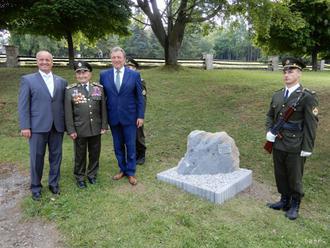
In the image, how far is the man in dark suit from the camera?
4508 mm

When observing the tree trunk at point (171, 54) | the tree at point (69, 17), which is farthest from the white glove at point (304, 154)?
the tree trunk at point (171, 54)

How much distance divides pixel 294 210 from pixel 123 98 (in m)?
2.68

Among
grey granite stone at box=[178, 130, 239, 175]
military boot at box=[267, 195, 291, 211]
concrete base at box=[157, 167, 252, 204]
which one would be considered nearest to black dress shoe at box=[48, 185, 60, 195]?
concrete base at box=[157, 167, 252, 204]

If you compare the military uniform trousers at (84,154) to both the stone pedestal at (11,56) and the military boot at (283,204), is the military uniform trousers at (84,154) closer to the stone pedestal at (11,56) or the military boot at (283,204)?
the military boot at (283,204)

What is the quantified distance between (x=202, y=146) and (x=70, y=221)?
7.33ft

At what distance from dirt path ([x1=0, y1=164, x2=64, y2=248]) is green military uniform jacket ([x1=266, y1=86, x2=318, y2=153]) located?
2771 mm

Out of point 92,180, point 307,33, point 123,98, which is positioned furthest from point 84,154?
point 307,33

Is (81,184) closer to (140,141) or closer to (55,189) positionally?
(55,189)

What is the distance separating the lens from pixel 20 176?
18.9 ft

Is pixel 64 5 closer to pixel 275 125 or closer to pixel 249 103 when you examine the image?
pixel 249 103

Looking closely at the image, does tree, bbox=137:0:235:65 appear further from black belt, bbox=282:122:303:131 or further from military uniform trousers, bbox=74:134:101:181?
black belt, bbox=282:122:303:131

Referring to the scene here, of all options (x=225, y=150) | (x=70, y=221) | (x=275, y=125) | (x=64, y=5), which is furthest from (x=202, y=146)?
(x=64, y=5)

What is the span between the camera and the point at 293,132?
4180mm

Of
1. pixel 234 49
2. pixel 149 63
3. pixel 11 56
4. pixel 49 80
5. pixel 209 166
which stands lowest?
pixel 209 166
